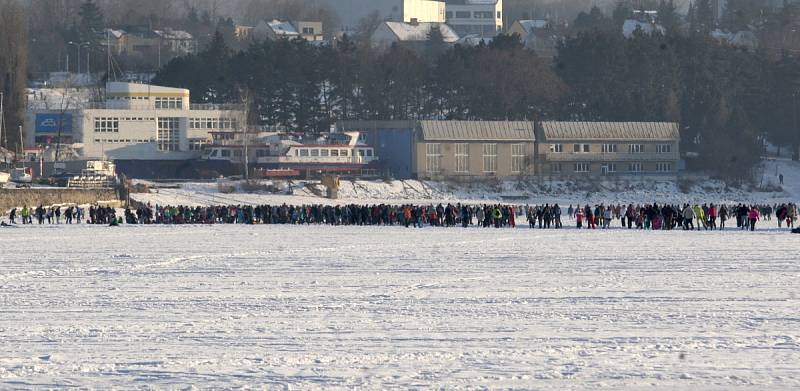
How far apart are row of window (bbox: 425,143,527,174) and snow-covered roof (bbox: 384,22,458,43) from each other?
58072 millimetres

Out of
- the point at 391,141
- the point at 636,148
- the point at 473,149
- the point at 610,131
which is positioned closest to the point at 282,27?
the point at 391,141

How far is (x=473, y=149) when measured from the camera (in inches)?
3253

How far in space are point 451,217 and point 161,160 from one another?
38995mm

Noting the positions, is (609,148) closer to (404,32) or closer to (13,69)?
(13,69)

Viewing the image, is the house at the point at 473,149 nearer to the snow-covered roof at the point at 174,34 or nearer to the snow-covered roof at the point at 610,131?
the snow-covered roof at the point at 610,131

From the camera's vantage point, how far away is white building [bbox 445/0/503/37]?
159 m

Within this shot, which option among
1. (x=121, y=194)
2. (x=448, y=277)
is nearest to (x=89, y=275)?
(x=448, y=277)

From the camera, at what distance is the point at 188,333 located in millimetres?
15734

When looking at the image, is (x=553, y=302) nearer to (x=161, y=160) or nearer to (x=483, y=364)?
(x=483, y=364)

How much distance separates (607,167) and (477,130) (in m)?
7.89

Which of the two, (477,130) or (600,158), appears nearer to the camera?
(477,130)

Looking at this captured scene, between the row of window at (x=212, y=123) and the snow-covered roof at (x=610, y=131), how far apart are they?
16.9 m

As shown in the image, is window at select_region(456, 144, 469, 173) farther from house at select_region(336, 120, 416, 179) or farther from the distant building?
the distant building

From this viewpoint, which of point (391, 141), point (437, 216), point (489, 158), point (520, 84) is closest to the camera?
point (437, 216)
